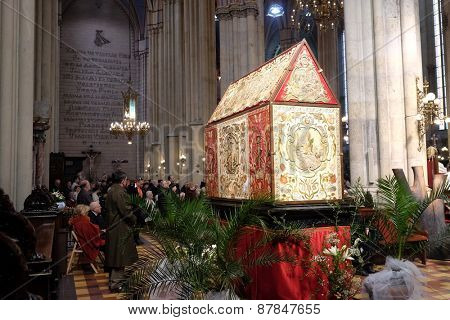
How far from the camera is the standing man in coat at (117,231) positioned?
19.6 feet

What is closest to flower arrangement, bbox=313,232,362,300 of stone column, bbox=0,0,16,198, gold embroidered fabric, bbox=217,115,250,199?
gold embroidered fabric, bbox=217,115,250,199

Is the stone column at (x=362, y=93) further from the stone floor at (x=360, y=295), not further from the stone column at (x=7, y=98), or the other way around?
the stone column at (x=7, y=98)

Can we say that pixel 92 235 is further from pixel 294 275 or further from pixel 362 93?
pixel 362 93

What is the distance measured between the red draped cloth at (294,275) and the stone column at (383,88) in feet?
16.5

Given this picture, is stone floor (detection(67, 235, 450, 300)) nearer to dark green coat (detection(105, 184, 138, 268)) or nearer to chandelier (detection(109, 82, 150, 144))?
dark green coat (detection(105, 184, 138, 268))

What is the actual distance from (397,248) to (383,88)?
18.0 feet

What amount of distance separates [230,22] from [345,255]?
48.1ft

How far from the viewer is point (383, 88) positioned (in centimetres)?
898

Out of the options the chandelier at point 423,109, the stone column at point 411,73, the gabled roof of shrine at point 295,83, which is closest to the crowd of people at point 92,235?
the gabled roof of shrine at point 295,83

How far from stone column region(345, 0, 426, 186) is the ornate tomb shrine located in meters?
4.75

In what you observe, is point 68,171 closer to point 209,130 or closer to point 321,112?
point 209,130

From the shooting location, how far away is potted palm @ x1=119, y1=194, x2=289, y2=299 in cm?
344

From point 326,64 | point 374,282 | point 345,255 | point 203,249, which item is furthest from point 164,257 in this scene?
point 326,64
